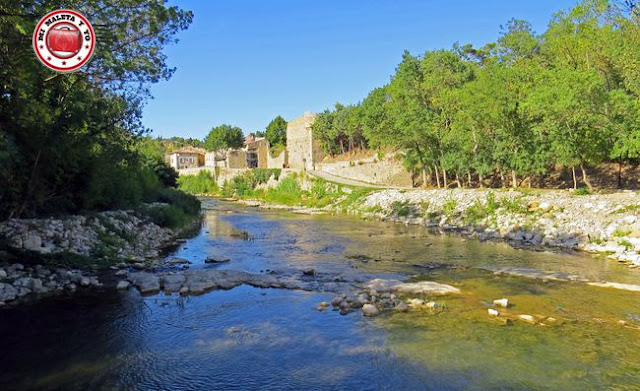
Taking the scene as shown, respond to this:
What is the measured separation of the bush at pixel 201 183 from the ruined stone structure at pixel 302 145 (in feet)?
53.9

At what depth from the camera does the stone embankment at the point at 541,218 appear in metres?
23.6

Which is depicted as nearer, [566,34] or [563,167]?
[566,34]

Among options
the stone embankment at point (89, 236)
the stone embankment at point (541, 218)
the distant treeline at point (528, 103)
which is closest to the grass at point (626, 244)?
the stone embankment at point (541, 218)

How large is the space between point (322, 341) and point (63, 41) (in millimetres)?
8232

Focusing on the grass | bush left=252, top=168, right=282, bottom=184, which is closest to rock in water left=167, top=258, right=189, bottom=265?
the grass

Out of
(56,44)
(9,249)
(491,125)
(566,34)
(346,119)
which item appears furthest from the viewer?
(346,119)

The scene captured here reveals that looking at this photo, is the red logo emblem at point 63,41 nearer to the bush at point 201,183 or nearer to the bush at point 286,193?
the bush at point 286,193

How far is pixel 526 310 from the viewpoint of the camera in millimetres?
13398

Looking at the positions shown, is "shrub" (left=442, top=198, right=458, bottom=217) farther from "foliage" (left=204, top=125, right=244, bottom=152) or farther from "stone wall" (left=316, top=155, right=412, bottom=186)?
"foliage" (left=204, top=125, right=244, bottom=152)

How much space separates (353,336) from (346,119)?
229ft

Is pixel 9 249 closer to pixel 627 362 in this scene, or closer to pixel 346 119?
pixel 627 362

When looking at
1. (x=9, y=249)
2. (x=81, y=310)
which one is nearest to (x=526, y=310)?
(x=81, y=310)

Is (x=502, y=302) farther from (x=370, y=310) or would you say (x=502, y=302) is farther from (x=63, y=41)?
(x=63, y=41)

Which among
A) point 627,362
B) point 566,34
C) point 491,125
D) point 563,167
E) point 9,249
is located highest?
point 566,34
